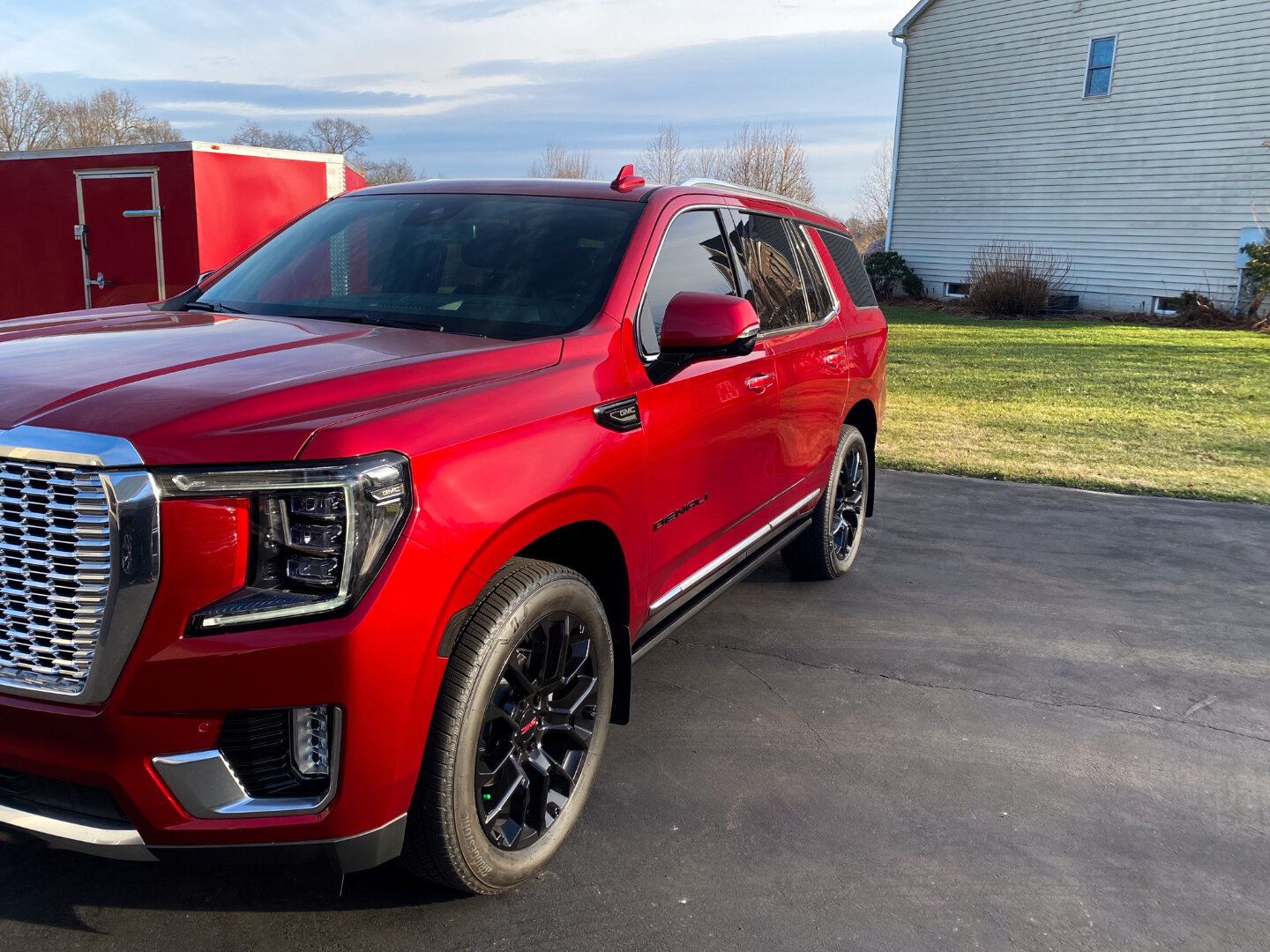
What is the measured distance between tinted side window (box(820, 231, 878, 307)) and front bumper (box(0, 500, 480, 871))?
387cm

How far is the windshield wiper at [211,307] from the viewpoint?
11.5 feet

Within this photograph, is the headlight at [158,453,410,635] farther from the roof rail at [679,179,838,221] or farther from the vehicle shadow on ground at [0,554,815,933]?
the roof rail at [679,179,838,221]

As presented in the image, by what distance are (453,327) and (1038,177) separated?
2442cm

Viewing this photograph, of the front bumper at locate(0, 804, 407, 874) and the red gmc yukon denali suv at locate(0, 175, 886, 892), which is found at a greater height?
the red gmc yukon denali suv at locate(0, 175, 886, 892)

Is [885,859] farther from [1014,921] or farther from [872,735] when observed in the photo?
[872,735]

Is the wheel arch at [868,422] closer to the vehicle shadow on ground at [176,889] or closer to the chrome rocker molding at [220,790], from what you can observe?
the vehicle shadow on ground at [176,889]

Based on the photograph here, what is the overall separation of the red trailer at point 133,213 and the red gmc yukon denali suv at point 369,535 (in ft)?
20.7

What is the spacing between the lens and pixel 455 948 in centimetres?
250

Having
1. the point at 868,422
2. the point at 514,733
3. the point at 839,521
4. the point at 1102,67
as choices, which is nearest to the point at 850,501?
the point at 839,521

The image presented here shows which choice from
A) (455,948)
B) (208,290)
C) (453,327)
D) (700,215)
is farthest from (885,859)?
(208,290)

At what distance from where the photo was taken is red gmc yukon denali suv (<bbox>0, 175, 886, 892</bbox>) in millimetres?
2002

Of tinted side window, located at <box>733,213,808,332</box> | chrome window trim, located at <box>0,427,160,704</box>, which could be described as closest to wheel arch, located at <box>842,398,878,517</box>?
tinted side window, located at <box>733,213,808,332</box>

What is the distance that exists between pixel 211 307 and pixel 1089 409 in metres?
10.3

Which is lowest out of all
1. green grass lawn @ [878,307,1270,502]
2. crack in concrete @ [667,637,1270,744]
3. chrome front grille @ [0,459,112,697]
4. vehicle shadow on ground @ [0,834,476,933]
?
crack in concrete @ [667,637,1270,744]
